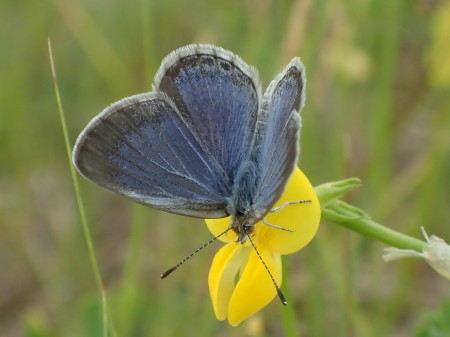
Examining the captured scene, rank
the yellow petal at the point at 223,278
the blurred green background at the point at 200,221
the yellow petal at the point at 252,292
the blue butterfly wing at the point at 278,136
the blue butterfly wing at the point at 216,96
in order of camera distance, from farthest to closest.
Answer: the blurred green background at the point at 200,221
the blue butterfly wing at the point at 216,96
the yellow petal at the point at 223,278
the yellow petal at the point at 252,292
the blue butterfly wing at the point at 278,136

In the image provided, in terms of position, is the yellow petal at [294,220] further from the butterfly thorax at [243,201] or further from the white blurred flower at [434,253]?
the white blurred flower at [434,253]

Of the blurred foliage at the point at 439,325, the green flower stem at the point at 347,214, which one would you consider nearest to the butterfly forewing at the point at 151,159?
the green flower stem at the point at 347,214

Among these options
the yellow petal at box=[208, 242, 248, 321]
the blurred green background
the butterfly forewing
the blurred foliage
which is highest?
the butterfly forewing

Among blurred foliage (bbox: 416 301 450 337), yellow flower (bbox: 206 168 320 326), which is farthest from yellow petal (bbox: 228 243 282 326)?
blurred foliage (bbox: 416 301 450 337)

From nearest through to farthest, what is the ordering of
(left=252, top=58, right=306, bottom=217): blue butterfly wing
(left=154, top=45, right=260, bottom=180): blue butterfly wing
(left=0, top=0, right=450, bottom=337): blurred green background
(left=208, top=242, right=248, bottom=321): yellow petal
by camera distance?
(left=252, top=58, right=306, bottom=217): blue butterfly wing
(left=208, top=242, right=248, bottom=321): yellow petal
(left=154, top=45, right=260, bottom=180): blue butterfly wing
(left=0, top=0, right=450, bottom=337): blurred green background

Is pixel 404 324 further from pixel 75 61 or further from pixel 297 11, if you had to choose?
pixel 75 61

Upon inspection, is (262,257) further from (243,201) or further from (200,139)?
(200,139)

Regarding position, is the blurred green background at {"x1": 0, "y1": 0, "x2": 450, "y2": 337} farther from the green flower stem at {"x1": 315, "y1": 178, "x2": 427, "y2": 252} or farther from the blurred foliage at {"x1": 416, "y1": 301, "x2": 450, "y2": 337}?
the green flower stem at {"x1": 315, "y1": 178, "x2": 427, "y2": 252}
